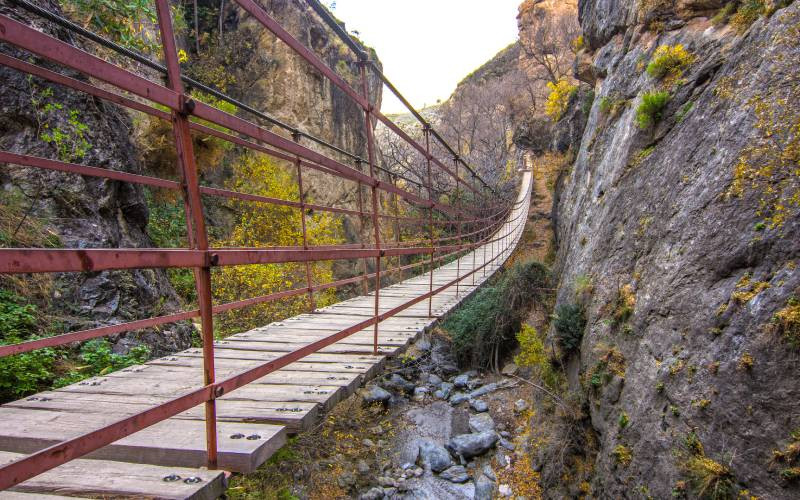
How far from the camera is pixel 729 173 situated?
2.81 metres

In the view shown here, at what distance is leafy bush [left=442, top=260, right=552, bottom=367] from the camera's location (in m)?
7.80

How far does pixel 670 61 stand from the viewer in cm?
431

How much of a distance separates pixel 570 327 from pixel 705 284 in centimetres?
201

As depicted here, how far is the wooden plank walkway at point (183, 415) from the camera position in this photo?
1.13 meters

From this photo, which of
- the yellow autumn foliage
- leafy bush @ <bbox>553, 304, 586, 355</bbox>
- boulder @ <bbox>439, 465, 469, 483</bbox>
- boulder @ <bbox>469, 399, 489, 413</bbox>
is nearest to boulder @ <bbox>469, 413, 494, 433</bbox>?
boulder @ <bbox>469, 399, 489, 413</bbox>

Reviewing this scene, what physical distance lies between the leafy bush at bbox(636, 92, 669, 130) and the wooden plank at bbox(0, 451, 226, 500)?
15.8ft

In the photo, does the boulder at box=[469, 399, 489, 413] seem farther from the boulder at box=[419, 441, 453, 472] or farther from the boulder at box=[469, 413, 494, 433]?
the boulder at box=[419, 441, 453, 472]

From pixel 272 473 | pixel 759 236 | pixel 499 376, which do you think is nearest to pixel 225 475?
pixel 759 236

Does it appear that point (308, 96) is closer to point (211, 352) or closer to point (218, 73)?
point (218, 73)

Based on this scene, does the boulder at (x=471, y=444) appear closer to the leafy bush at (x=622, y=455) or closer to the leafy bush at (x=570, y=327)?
the leafy bush at (x=570, y=327)

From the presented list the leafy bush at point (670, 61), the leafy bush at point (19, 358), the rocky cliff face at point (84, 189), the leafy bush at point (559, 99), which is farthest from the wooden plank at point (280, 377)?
the leafy bush at point (559, 99)

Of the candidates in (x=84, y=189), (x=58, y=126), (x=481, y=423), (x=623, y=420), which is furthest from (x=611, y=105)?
(x=58, y=126)

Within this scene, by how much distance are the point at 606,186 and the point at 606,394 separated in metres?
2.89

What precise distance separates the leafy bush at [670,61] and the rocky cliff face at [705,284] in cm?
6
